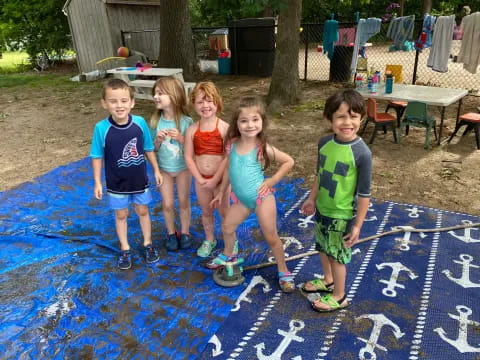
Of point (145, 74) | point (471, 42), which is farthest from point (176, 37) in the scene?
point (471, 42)

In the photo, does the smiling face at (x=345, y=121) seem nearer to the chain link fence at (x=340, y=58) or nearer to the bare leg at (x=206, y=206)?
the bare leg at (x=206, y=206)

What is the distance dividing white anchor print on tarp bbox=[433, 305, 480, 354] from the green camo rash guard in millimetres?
971

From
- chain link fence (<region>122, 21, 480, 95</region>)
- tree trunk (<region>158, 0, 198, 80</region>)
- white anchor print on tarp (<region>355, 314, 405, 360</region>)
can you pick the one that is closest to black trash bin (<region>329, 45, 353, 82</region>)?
chain link fence (<region>122, 21, 480, 95</region>)

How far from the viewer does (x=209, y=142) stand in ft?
9.53

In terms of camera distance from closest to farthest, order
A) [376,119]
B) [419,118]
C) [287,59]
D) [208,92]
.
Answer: [208,92]
[419,118]
[376,119]
[287,59]

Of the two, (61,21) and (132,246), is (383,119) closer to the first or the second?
(132,246)

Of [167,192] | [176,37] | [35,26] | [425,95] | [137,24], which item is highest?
[35,26]

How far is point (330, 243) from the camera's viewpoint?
2475mm

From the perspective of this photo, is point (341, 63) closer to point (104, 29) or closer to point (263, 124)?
point (104, 29)

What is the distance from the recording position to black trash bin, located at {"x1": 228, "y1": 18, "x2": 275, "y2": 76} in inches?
488

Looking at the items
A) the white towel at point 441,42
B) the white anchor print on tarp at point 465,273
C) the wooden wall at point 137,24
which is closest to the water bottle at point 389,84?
the white towel at point 441,42

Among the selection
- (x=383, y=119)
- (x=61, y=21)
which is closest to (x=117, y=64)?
(x=61, y=21)

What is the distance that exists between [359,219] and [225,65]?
12.2m

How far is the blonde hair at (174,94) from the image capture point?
297 cm
